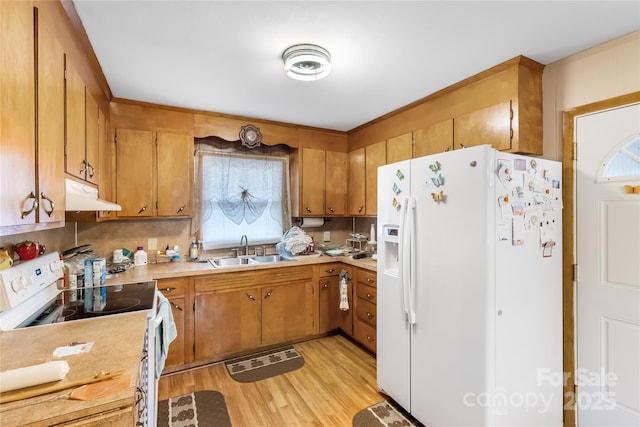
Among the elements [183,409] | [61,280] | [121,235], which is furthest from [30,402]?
[121,235]

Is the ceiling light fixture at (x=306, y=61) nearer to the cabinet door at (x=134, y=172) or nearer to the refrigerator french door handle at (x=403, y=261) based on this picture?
the refrigerator french door handle at (x=403, y=261)

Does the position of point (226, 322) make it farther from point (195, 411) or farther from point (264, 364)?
point (195, 411)

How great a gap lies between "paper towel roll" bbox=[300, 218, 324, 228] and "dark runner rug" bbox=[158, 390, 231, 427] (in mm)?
1941

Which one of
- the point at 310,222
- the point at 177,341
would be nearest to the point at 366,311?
the point at 310,222

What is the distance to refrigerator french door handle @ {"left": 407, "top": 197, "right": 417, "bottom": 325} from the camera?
1.92 metres

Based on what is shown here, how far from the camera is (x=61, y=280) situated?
1.88 metres

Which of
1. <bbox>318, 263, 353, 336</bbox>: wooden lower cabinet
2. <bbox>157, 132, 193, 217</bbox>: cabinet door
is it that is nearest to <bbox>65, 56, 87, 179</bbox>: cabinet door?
<bbox>157, 132, 193, 217</bbox>: cabinet door

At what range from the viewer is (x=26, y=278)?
1.45m

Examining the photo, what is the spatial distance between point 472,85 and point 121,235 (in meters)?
3.30

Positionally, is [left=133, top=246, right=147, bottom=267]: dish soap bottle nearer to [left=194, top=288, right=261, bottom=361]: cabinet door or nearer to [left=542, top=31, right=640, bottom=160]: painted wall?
[left=194, top=288, right=261, bottom=361]: cabinet door

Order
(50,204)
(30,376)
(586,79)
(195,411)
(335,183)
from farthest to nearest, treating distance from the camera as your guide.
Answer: (335,183), (195,411), (586,79), (50,204), (30,376)

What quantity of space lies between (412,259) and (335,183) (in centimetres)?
188

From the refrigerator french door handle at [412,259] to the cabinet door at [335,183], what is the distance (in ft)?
5.61

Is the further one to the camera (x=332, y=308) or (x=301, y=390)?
(x=332, y=308)
